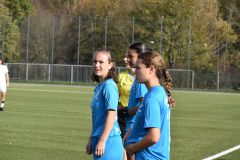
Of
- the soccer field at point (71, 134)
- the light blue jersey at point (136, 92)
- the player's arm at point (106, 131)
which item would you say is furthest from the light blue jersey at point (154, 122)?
the soccer field at point (71, 134)

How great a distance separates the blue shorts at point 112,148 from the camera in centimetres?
671

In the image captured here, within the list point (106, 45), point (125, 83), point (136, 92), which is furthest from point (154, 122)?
point (106, 45)

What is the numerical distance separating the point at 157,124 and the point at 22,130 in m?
11.6

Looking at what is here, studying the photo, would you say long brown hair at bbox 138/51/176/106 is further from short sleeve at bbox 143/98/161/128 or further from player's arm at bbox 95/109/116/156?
player's arm at bbox 95/109/116/156

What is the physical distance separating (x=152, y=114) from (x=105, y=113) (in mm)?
1420

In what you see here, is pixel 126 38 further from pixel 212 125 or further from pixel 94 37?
pixel 212 125

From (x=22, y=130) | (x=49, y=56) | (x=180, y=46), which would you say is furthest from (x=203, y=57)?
(x=22, y=130)

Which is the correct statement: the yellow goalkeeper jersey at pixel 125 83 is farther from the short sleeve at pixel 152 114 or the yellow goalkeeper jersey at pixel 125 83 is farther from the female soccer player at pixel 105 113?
the short sleeve at pixel 152 114

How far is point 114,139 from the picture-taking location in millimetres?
6820

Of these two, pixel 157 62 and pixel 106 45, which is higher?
pixel 106 45

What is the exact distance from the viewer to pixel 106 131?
6.57 meters

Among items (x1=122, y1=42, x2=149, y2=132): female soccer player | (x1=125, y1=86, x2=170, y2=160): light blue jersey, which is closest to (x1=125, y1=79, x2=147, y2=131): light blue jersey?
(x1=122, y1=42, x2=149, y2=132): female soccer player

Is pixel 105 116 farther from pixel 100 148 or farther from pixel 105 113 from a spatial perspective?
pixel 100 148

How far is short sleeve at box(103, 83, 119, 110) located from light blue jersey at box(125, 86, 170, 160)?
869mm
